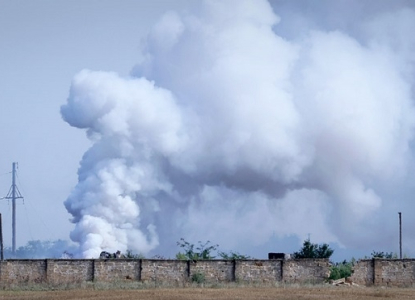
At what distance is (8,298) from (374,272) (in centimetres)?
2281

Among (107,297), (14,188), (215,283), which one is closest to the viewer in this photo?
(107,297)

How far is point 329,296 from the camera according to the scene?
144 feet

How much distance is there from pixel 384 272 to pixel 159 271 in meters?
Result: 13.4

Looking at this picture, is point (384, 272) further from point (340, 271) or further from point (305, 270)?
point (305, 270)

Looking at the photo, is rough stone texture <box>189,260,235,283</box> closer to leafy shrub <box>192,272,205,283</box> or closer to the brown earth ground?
leafy shrub <box>192,272,205,283</box>

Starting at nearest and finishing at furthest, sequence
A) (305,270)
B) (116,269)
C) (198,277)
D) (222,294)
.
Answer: (222,294) → (198,277) → (116,269) → (305,270)

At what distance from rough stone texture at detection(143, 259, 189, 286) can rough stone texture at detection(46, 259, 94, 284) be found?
3.17 m

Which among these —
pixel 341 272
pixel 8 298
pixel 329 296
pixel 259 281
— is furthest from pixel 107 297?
pixel 341 272

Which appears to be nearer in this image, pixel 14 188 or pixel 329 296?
pixel 329 296

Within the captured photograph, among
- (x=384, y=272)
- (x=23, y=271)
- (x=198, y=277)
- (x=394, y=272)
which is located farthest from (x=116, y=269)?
(x=394, y=272)

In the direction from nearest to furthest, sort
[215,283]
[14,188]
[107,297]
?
[107,297] < [215,283] < [14,188]

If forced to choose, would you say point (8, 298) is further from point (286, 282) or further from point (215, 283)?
point (286, 282)

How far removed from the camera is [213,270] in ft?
183

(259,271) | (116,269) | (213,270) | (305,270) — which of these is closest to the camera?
(116,269)
